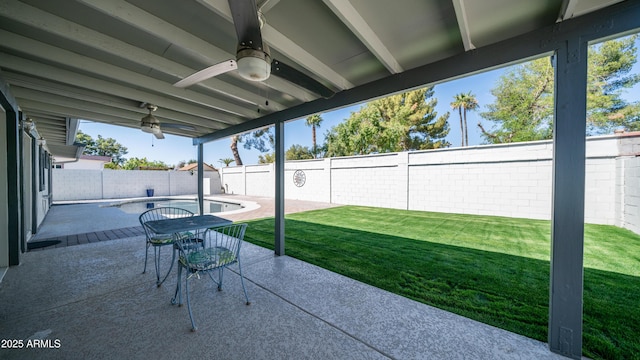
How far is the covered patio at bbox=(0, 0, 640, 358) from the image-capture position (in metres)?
1.67

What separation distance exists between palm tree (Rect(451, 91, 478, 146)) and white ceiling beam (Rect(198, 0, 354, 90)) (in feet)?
56.7

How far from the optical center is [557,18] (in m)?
1.71

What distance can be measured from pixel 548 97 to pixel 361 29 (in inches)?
603

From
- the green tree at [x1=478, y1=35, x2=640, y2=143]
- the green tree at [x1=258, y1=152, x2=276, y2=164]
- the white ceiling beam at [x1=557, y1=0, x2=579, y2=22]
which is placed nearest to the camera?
the white ceiling beam at [x1=557, y1=0, x2=579, y2=22]

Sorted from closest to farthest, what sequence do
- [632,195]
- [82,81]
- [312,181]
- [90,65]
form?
[90,65] → [82,81] → [632,195] → [312,181]

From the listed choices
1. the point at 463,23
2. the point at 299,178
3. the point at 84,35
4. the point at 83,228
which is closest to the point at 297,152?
the point at 299,178

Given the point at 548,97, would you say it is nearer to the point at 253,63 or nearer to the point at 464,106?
the point at 464,106

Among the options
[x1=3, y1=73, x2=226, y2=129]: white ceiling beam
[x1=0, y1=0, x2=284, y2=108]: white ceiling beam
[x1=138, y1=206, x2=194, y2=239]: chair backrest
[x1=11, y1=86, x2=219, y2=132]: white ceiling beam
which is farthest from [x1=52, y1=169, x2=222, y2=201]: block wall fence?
[x1=0, y1=0, x2=284, y2=108]: white ceiling beam

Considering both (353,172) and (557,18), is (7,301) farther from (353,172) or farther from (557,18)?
(353,172)

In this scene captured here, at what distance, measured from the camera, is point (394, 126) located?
13.2m

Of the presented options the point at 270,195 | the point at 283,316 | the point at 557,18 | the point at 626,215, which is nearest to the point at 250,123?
the point at 283,316

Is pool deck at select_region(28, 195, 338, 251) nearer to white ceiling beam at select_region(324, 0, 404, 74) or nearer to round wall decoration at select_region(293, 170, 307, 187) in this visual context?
round wall decoration at select_region(293, 170, 307, 187)

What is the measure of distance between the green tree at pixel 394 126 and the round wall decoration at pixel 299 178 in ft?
10.5

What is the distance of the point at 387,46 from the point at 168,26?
1.88 metres
